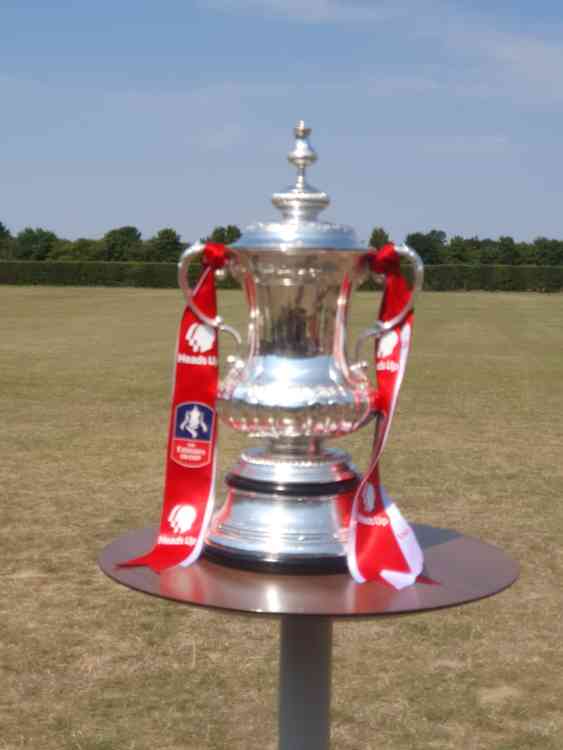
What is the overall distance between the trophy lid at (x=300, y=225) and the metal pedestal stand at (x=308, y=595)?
765 mm

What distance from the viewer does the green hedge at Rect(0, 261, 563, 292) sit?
187ft

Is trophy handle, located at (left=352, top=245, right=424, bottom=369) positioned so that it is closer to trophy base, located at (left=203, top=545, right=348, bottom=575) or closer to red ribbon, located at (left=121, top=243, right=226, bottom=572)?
red ribbon, located at (left=121, top=243, right=226, bottom=572)

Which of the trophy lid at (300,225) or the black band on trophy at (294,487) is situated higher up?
the trophy lid at (300,225)

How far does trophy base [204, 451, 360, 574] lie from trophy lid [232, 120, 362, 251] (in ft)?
1.71

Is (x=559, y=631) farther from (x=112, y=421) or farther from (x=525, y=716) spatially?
(x=112, y=421)

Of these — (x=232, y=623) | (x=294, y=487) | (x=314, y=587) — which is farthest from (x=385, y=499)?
(x=232, y=623)

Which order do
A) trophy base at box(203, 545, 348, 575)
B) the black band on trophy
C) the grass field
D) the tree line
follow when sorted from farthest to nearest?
the tree line, the grass field, the black band on trophy, trophy base at box(203, 545, 348, 575)

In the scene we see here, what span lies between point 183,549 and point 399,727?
2184 millimetres

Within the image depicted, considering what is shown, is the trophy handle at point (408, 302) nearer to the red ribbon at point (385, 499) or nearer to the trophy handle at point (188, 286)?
the red ribbon at point (385, 499)

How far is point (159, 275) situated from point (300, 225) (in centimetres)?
5587

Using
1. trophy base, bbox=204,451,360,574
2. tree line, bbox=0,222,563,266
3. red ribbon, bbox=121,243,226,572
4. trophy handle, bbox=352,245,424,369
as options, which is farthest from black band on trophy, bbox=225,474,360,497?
tree line, bbox=0,222,563,266

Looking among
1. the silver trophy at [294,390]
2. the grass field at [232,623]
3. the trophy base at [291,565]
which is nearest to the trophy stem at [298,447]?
the silver trophy at [294,390]

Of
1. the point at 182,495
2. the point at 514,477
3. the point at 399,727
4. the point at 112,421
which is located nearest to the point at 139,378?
the point at 112,421

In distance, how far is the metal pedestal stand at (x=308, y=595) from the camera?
250 cm
